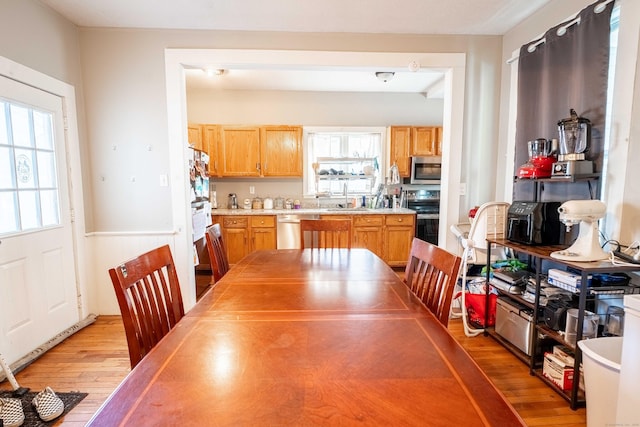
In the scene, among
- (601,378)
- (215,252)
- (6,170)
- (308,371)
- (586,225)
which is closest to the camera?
(308,371)

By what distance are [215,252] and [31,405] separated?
130 cm

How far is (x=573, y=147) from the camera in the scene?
6.51ft

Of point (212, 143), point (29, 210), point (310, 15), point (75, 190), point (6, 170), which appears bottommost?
point (29, 210)

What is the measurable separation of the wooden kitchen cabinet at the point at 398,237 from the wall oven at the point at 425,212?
9.8 inches

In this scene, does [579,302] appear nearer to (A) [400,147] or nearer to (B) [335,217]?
(B) [335,217]

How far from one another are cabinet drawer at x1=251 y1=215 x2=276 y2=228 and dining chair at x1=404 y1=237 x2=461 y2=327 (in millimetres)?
2844

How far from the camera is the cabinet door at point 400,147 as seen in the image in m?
4.69

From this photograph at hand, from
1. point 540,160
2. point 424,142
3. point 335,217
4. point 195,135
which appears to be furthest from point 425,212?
point 195,135

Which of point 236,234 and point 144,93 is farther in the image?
point 236,234

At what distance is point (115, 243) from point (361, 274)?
8.16ft

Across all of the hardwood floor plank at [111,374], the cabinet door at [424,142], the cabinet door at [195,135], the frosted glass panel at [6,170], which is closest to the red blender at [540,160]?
the hardwood floor plank at [111,374]

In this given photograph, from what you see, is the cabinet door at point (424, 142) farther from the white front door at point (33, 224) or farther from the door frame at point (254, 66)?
the white front door at point (33, 224)

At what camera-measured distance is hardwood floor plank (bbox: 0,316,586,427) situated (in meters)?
1.71

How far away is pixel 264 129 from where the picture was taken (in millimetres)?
4512
